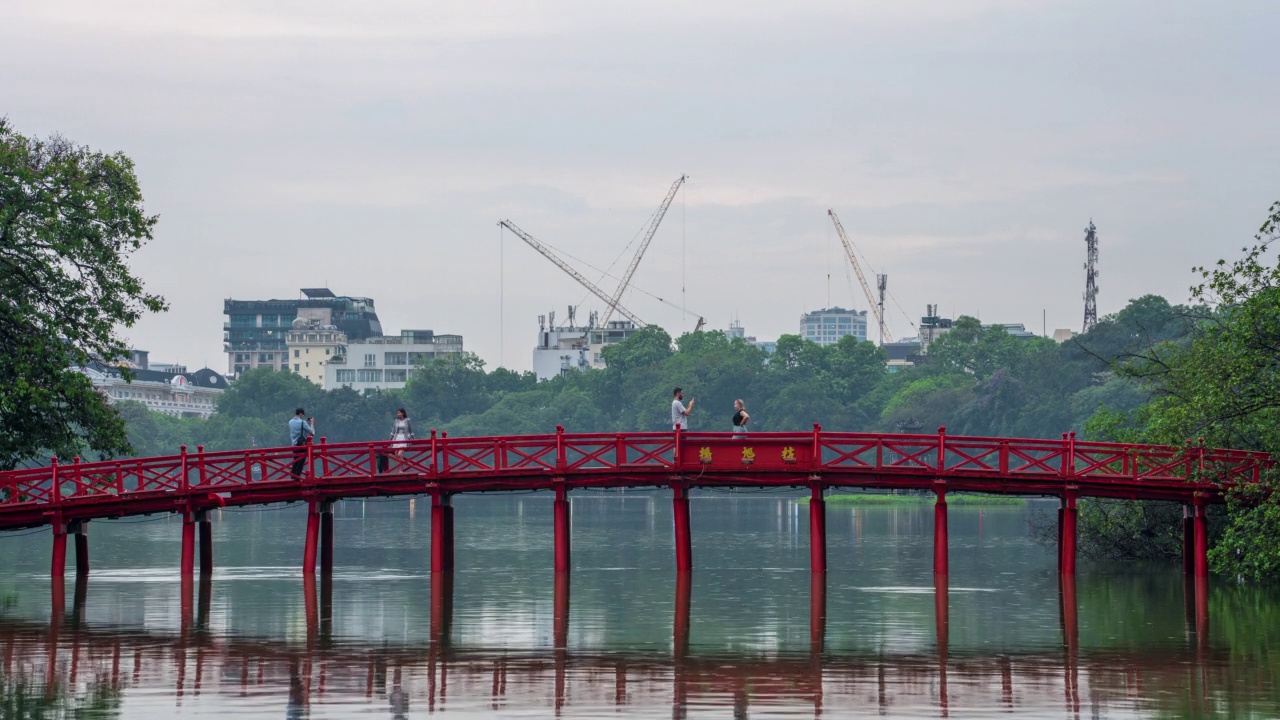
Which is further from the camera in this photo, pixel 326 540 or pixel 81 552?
pixel 326 540

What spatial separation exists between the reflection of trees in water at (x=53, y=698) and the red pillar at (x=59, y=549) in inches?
747

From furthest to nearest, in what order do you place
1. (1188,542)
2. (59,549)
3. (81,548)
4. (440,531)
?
(440,531), (81,548), (1188,542), (59,549)

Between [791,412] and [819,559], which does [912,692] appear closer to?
[819,559]

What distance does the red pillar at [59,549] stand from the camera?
160 ft

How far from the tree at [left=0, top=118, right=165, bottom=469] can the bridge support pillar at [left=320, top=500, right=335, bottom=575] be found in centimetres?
608

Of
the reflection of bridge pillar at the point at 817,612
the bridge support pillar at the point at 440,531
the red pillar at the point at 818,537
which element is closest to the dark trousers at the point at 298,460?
the bridge support pillar at the point at 440,531

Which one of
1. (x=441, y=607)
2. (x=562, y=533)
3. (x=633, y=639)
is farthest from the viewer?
(x=562, y=533)

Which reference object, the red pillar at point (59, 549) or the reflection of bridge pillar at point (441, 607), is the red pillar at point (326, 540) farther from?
the red pillar at point (59, 549)

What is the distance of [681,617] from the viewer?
133 feet

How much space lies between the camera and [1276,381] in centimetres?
4428

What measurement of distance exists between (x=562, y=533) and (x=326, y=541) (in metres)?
7.36

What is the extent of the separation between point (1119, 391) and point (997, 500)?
1805 cm

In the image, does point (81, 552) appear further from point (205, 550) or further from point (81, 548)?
point (205, 550)

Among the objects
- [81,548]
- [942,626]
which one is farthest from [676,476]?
[81,548]
